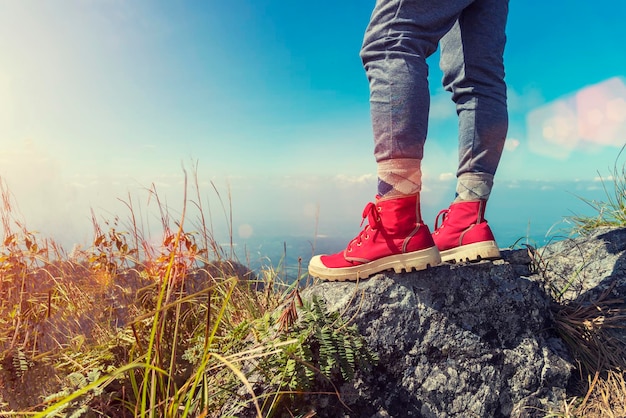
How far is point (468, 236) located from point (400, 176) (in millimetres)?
615

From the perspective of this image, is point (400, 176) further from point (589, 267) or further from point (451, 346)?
point (589, 267)

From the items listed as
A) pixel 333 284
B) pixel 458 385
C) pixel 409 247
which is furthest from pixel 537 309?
pixel 333 284

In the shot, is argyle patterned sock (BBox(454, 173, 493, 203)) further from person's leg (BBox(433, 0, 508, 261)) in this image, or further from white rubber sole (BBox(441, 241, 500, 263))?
white rubber sole (BBox(441, 241, 500, 263))

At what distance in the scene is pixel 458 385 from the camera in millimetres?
1673

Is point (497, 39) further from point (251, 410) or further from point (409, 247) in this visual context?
point (251, 410)

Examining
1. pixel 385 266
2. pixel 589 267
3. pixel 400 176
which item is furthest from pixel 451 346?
pixel 589 267

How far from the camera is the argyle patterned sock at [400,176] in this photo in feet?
5.53

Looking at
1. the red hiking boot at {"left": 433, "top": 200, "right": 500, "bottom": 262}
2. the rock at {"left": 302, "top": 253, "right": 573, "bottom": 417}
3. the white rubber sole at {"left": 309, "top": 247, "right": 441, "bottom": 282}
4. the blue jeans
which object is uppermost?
the blue jeans

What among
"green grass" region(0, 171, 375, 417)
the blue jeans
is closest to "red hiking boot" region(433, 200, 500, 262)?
the blue jeans

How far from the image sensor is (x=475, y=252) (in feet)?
6.59

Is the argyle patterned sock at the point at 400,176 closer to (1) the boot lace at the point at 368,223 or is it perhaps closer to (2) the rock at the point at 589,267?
(1) the boot lace at the point at 368,223

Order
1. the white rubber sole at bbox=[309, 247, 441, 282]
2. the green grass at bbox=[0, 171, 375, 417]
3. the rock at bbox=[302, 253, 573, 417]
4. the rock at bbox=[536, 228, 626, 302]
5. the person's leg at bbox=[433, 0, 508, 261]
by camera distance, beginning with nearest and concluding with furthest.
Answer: the green grass at bbox=[0, 171, 375, 417]
the rock at bbox=[302, 253, 573, 417]
the white rubber sole at bbox=[309, 247, 441, 282]
the person's leg at bbox=[433, 0, 508, 261]
the rock at bbox=[536, 228, 626, 302]

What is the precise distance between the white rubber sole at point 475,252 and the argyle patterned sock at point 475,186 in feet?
0.80

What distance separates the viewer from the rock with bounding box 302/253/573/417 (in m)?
1.62
